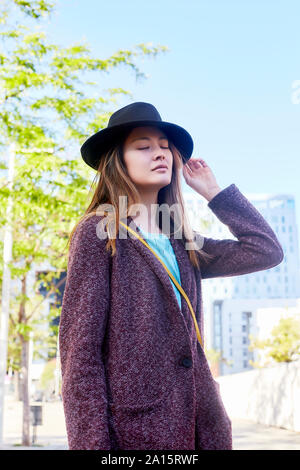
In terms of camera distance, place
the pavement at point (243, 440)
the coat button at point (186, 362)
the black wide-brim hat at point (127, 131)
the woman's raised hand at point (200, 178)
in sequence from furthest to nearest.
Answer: the pavement at point (243, 440), the woman's raised hand at point (200, 178), the black wide-brim hat at point (127, 131), the coat button at point (186, 362)

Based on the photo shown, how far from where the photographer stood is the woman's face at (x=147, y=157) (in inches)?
77.8

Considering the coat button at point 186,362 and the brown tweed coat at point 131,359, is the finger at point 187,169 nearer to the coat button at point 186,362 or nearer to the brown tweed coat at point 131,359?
the brown tweed coat at point 131,359

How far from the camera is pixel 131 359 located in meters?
1.62

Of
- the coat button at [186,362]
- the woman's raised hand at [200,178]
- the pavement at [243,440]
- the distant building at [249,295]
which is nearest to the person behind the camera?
the coat button at [186,362]

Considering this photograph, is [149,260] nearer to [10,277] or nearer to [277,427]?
[10,277]

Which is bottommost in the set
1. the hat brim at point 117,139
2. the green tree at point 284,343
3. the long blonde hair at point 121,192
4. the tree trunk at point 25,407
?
the tree trunk at point 25,407

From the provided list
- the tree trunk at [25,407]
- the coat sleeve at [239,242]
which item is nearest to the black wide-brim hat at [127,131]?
the coat sleeve at [239,242]

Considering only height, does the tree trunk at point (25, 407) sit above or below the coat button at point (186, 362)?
below

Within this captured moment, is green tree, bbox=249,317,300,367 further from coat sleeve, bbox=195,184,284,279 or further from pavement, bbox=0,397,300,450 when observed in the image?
coat sleeve, bbox=195,184,284,279

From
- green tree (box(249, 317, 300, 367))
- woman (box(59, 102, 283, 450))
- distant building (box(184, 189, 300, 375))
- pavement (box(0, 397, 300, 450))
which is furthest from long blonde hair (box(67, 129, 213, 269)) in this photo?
distant building (box(184, 189, 300, 375))

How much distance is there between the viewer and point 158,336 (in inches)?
65.8

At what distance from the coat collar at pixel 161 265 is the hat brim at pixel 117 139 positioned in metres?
0.33

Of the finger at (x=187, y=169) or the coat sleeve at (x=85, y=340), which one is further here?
the finger at (x=187, y=169)

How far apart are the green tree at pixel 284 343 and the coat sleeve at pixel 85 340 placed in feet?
70.5
